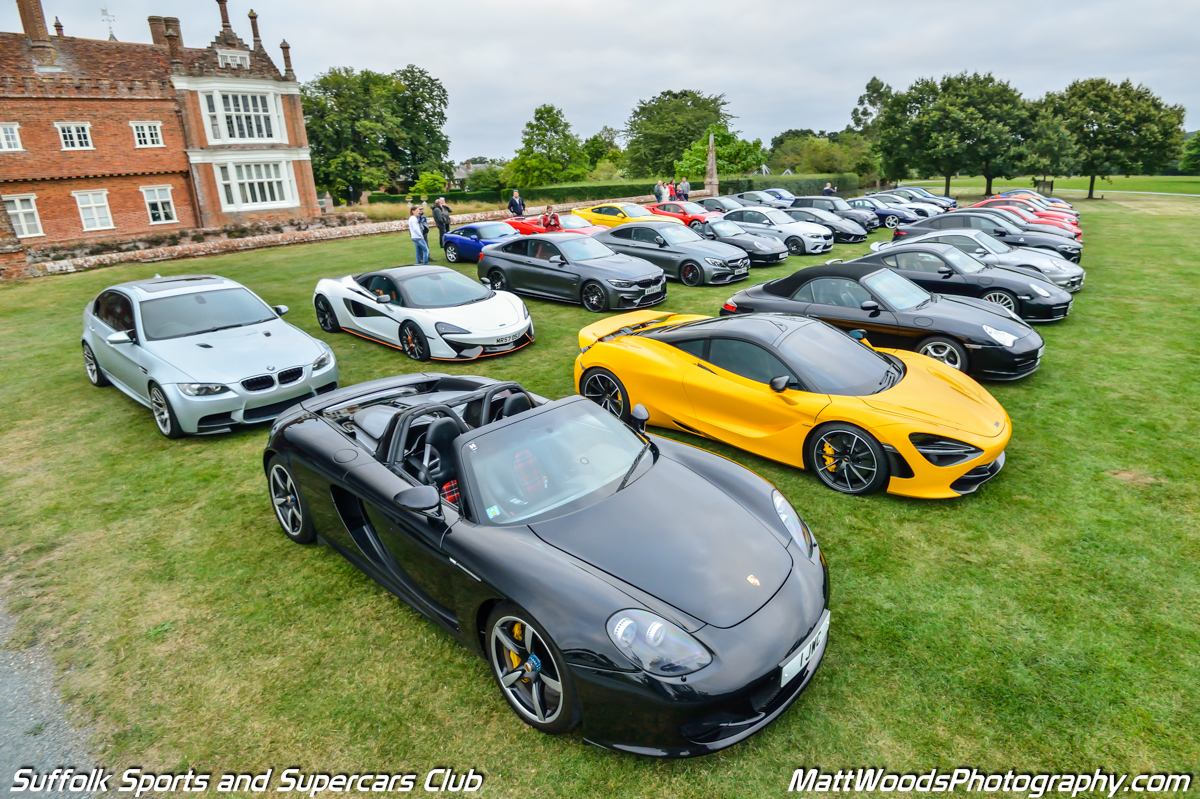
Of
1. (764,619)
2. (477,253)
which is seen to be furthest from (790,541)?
(477,253)

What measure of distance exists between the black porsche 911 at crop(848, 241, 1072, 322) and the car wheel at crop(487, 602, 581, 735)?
8734 millimetres

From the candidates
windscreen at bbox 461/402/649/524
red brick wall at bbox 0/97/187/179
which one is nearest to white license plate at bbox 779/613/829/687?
windscreen at bbox 461/402/649/524

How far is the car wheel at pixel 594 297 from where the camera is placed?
1199 centimetres

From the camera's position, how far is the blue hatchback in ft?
56.6

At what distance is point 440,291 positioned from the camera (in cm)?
1005

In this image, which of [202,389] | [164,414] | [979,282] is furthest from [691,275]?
[164,414]

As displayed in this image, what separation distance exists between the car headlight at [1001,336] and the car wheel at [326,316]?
9849mm

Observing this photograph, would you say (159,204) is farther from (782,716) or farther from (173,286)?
(782,716)

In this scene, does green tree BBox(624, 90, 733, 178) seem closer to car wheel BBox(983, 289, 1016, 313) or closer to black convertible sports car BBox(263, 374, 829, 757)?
car wheel BBox(983, 289, 1016, 313)

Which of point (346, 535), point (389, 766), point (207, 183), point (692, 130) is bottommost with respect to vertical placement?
point (389, 766)

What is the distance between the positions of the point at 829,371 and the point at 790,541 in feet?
8.30

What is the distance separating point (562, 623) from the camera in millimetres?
3074

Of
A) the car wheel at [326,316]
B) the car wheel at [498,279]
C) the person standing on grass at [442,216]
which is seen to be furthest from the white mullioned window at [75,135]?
the car wheel at [498,279]

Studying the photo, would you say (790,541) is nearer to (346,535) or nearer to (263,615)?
(346,535)
